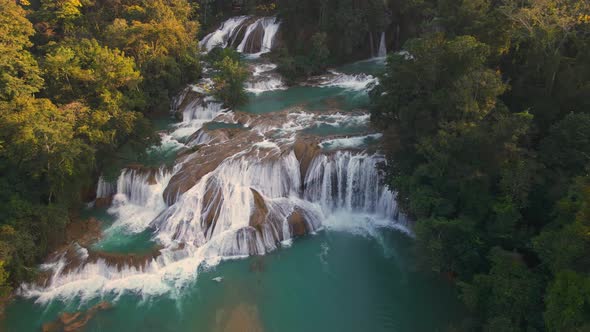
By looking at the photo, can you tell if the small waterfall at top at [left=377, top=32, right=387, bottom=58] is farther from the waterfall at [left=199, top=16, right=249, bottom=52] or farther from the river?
the river

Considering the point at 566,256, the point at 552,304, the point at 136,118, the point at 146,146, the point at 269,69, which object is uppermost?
the point at 269,69

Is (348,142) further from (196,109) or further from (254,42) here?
(254,42)

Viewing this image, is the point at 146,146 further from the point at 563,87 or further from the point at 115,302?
the point at 563,87

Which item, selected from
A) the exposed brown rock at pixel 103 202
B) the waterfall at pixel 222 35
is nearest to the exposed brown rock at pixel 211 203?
the exposed brown rock at pixel 103 202

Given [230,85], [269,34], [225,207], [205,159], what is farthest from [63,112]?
[269,34]

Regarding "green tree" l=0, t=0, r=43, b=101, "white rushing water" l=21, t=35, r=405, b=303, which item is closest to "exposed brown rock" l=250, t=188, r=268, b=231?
"white rushing water" l=21, t=35, r=405, b=303

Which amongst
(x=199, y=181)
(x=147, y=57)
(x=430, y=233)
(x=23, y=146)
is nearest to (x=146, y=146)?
(x=199, y=181)

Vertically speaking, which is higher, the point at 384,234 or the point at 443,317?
the point at 384,234
